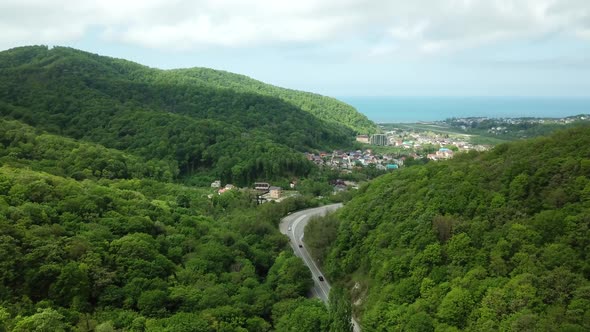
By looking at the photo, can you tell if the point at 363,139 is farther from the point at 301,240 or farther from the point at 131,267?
the point at 131,267

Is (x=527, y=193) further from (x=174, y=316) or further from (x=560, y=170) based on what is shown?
(x=174, y=316)

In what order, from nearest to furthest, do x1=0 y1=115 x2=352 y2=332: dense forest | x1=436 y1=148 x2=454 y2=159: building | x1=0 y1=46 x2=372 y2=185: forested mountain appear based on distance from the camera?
x1=0 y1=115 x2=352 y2=332: dense forest
x1=0 y1=46 x2=372 y2=185: forested mountain
x1=436 y1=148 x2=454 y2=159: building

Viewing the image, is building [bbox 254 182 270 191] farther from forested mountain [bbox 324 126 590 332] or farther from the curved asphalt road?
forested mountain [bbox 324 126 590 332]

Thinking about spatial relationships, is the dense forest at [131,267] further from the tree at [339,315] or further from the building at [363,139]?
the building at [363,139]

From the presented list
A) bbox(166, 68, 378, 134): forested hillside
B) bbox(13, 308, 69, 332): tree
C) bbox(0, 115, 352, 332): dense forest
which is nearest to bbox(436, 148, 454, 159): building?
bbox(166, 68, 378, 134): forested hillside

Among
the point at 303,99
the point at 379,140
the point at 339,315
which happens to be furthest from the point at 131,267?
the point at 303,99

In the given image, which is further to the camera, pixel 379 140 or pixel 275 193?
pixel 379 140
